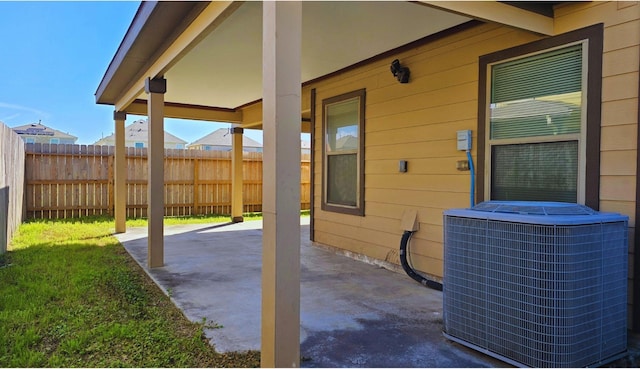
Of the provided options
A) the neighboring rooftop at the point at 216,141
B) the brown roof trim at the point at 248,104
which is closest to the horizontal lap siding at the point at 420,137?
the brown roof trim at the point at 248,104

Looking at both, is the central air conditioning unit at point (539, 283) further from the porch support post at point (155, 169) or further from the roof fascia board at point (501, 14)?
the porch support post at point (155, 169)

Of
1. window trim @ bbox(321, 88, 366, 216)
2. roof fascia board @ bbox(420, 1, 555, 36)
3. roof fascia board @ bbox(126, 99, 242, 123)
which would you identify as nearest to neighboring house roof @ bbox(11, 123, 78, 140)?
roof fascia board @ bbox(126, 99, 242, 123)

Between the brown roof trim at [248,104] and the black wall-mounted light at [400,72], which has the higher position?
the brown roof trim at [248,104]

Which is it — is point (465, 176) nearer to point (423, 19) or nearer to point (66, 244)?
point (423, 19)

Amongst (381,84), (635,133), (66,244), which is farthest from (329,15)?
(66,244)

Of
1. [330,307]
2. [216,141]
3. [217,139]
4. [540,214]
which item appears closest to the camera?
[540,214]

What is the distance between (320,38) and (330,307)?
2.62 metres

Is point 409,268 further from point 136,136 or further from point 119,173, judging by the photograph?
point 136,136

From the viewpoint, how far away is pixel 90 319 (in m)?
3.12

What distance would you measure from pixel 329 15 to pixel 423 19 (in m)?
0.85

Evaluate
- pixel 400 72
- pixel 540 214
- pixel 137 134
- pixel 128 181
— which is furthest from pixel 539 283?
pixel 137 134

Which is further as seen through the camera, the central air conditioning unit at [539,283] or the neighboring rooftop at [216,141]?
the neighboring rooftop at [216,141]

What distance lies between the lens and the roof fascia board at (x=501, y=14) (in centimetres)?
268

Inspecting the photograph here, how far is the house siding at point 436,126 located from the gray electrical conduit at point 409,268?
0.11m
